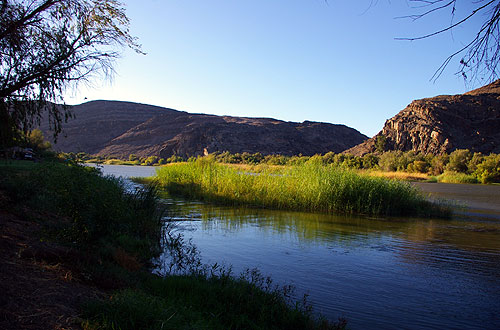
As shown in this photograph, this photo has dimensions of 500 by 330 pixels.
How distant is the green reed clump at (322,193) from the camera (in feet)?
55.5

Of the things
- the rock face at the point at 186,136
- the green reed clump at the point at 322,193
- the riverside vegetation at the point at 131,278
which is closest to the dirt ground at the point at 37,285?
the riverside vegetation at the point at 131,278

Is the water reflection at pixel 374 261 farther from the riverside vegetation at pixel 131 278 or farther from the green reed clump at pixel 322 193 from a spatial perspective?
the green reed clump at pixel 322 193

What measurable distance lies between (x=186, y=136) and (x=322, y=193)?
8019cm

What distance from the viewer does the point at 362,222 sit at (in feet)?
46.5

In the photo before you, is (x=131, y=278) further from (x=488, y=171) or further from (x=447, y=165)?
(x=447, y=165)

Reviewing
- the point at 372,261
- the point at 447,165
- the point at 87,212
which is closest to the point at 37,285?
the point at 87,212

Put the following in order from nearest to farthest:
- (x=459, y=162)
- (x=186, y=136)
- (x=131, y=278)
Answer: (x=131, y=278) → (x=459, y=162) → (x=186, y=136)

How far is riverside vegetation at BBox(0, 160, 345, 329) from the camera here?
361 cm

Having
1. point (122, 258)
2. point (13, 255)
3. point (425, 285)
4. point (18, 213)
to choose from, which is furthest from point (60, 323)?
point (425, 285)

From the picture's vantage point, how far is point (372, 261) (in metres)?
8.38

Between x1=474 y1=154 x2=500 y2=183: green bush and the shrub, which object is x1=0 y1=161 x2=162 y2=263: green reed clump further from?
the shrub

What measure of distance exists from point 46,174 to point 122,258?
2.36 metres

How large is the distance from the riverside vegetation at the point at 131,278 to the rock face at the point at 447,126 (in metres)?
65.5

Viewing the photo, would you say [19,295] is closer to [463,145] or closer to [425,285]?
[425,285]
